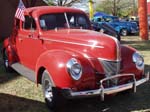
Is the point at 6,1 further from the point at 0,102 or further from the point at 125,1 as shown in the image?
the point at 125,1

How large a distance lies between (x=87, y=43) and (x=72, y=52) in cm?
34

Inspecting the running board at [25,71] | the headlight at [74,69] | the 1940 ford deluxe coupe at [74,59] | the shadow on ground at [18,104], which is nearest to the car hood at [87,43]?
the 1940 ford deluxe coupe at [74,59]

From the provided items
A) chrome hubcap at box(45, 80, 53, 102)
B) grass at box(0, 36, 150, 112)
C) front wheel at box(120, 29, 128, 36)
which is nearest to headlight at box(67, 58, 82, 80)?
chrome hubcap at box(45, 80, 53, 102)

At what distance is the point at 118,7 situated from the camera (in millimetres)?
58250

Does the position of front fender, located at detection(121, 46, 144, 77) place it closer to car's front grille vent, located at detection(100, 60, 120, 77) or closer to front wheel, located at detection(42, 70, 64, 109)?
car's front grille vent, located at detection(100, 60, 120, 77)

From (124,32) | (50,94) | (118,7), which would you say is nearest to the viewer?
(50,94)

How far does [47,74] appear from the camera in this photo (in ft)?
23.3

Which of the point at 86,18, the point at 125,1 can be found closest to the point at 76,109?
the point at 86,18

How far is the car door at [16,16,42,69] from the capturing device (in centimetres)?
863

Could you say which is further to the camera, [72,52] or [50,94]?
[72,52]

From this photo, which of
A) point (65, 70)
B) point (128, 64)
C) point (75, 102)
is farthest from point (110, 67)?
point (75, 102)

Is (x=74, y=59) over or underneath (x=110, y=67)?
over

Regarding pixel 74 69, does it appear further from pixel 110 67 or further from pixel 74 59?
pixel 110 67

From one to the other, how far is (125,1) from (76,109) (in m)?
54.9
